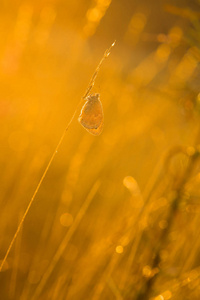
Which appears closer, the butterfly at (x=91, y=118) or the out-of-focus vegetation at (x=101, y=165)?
the butterfly at (x=91, y=118)

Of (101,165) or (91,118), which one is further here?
(101,165)

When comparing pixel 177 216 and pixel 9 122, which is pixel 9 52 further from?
pixel 177 216

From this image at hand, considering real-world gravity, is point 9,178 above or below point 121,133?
below

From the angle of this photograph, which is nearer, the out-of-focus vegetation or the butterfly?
the butterfly

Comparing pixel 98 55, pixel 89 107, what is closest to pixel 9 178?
pixel 89 107

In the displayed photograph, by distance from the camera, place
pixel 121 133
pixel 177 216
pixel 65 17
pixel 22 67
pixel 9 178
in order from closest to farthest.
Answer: pixel 177 216 < pixel 9 178 < pixel 121 133 < pixel 22 67 < pixel 65 17

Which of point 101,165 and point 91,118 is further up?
point 91,118

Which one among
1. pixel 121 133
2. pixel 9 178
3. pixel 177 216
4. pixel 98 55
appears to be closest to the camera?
pixel 177 216

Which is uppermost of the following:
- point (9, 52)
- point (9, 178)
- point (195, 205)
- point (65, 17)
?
point (65, 17)
